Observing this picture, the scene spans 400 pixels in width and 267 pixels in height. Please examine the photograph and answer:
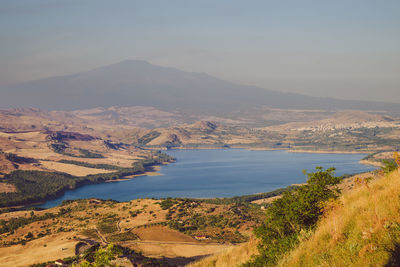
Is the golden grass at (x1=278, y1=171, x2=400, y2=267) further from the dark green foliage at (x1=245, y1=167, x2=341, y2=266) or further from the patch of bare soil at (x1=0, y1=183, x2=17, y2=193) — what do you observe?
the patch of bare soil at (x1=0, y1=183, x2=17, y2=193)

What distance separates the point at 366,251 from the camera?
852cm

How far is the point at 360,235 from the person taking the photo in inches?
373

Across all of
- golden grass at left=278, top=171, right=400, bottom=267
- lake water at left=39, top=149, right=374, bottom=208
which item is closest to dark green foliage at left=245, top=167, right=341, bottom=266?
golden grass at left=278, top=171, right=400, bottom=267

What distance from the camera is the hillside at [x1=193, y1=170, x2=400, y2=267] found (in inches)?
328

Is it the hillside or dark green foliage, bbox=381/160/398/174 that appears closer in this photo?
the hillside

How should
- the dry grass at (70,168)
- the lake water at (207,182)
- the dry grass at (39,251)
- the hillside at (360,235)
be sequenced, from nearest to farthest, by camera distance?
the hillside at (360,235), the dry grass at (39,251), the lake water at (207,182), the dry grass at (70,168)

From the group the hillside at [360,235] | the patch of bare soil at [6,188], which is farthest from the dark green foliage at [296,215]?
the patch of bare soil at [6,188]

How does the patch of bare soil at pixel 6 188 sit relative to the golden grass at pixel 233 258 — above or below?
below

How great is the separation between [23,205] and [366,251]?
11670 cm

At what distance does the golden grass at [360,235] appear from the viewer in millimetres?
8414

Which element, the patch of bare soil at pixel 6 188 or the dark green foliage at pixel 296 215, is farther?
the patch of bare soil at pixel 6 188

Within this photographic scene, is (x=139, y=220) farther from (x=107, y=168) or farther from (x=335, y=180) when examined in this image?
(x=107, y=168)

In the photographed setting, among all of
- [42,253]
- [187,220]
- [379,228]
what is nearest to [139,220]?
[187,220]

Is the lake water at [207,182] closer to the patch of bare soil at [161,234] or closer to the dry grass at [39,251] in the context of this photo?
the patch of bare soil at [161,234]
